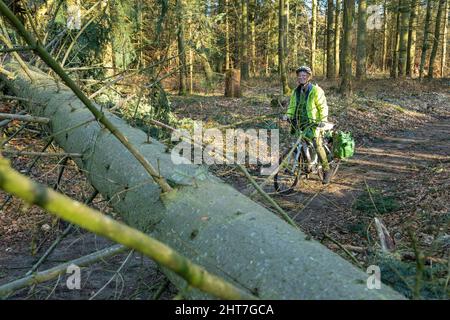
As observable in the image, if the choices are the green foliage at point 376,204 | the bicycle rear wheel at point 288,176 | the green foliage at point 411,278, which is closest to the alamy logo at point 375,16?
the bicycle rear wheel at point 288,176

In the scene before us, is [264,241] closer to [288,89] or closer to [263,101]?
[263,101]

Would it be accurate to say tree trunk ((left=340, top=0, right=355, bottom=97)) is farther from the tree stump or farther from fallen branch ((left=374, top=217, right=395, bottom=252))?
fallen branch ((left=374, top=217, right=395, bottom=252))

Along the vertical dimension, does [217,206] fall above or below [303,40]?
below

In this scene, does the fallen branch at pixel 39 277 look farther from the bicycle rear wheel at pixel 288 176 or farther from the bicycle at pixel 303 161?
the bicycle rear wheel at pixel 288 176

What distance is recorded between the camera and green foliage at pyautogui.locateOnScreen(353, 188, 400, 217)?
5285 millimetres

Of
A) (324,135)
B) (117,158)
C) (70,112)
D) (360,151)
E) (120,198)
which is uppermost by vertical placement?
(70,112)

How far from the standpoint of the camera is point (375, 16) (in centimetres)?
3181

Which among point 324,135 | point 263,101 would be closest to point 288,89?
point 263,101

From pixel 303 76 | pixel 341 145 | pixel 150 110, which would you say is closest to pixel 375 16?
pixel 341 145

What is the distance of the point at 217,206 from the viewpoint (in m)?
1.93

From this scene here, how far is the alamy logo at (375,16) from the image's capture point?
97.1 ft

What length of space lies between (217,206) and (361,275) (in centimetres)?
73

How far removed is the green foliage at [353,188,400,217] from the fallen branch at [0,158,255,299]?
4714 mm

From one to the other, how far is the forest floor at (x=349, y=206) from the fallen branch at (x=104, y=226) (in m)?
0.65
